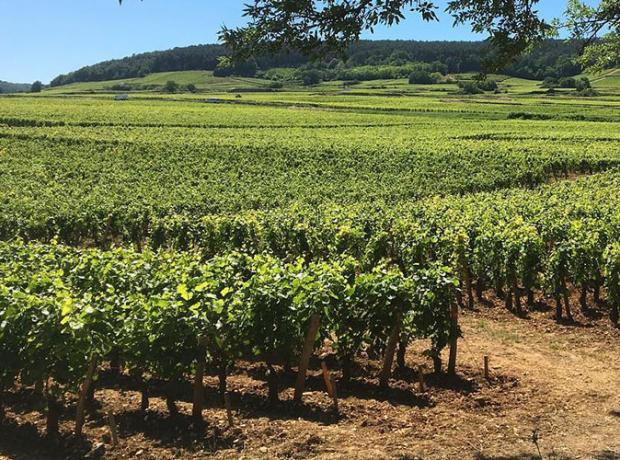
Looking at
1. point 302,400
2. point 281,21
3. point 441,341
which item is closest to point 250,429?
point 302,400

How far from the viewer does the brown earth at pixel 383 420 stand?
22.2ft

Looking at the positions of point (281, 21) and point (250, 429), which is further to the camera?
point (250, 429)

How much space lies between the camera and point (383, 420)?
7.55 metres

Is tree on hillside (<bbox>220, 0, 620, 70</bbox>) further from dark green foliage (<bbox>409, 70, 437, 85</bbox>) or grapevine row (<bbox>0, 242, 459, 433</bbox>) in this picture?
dark green foliage (<bbox>409, 70, 437, 85</bbox>)

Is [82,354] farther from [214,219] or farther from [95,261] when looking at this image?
[214,219]

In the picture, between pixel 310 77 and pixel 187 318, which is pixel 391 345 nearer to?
pixel 187 318

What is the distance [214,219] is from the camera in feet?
59.4

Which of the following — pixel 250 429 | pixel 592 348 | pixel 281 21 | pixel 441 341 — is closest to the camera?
pixel 281 21

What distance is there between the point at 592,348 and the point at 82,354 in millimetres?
9396

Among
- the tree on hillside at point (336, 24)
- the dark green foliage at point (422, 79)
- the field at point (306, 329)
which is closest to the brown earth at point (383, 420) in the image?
the field at point (306, 329)

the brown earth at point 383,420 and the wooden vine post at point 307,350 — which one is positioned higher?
the wooden vine post at point 307,350

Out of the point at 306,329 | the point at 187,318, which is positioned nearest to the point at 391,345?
the point at 306,329

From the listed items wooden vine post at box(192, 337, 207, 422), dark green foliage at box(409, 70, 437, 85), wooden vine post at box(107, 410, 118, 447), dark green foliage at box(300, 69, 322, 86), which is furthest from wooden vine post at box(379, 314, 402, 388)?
dark green foliage at box(300, 69, 322, 86)

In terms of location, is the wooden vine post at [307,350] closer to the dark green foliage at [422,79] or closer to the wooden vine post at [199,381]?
the wooden vine post at [199,381]
